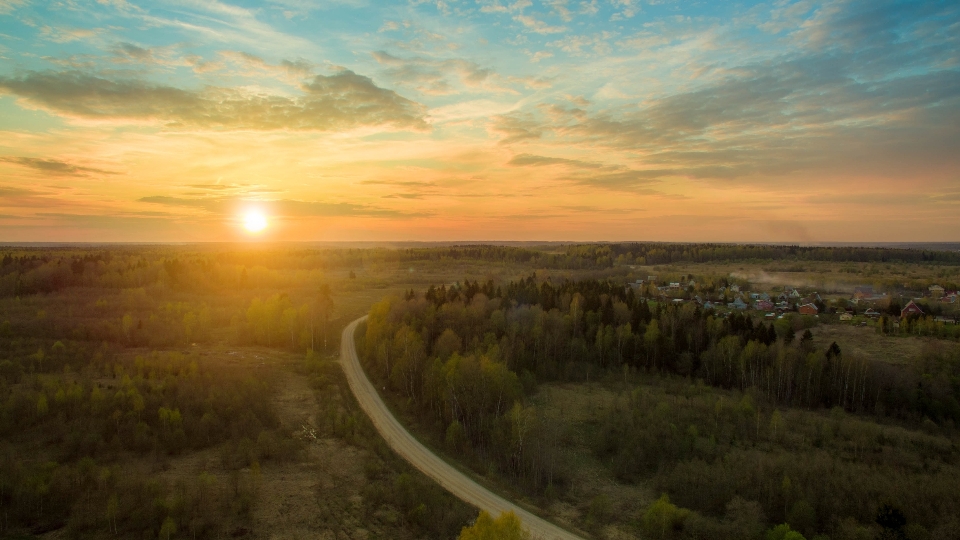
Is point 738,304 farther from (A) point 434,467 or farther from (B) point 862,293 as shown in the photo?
(A) point 434,467

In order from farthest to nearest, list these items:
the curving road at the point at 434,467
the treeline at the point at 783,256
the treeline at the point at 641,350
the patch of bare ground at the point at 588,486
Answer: the treeline at the point at 783,256, the treeline at the point at 641,350, the patch of bare ground at the point at 588,486, the curving road at the point at 434,467

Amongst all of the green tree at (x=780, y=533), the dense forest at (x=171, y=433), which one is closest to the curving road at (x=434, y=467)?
the dense forest at (x=171, y=433)

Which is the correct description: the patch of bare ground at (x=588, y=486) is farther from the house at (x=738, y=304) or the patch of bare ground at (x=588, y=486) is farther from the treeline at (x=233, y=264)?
the treeline at (x=233, y=264)

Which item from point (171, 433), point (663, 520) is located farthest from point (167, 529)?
point (663, 520)

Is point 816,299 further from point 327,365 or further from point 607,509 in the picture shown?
point 327,365

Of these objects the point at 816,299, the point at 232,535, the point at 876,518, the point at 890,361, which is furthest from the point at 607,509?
the point at 816,299

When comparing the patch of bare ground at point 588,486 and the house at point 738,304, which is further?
the house at point 738,304

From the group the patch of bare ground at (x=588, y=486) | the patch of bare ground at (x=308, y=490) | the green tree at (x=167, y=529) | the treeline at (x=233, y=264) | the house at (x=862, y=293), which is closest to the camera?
the green tree at (x=167, y=529)

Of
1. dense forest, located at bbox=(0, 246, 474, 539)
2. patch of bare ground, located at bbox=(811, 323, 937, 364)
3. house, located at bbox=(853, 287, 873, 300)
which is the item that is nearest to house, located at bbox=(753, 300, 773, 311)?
patch of bare ground, located at bbox=(811, 323, 937, 364)

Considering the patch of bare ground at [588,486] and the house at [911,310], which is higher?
the house at [911,310]
